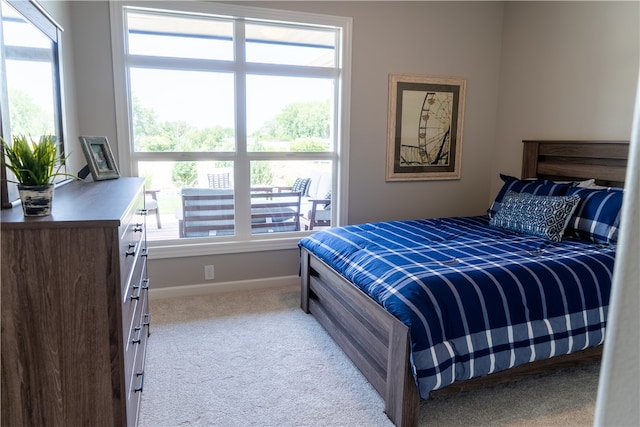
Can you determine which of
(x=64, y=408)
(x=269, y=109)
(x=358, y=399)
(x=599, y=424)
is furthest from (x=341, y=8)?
(x=599, y=424)

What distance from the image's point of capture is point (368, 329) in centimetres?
232

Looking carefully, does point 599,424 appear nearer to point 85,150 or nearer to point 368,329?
point 368,329

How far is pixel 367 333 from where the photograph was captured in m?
2.33

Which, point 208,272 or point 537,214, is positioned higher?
point 537,214

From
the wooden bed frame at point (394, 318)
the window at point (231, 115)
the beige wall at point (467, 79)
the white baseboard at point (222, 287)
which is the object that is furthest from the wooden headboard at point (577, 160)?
the white baseboard at point (222, 287)

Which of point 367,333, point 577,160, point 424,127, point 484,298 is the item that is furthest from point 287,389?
point 577,160

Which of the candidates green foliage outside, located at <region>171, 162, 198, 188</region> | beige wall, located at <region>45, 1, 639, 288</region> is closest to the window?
green foliage outside, located at <region>171, 162, 198, 188</region>

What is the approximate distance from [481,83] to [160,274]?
135 inches

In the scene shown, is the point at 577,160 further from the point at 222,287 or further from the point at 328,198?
the point at 222,287

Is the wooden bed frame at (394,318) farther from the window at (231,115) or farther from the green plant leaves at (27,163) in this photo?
the green plant leaves at (27,163)

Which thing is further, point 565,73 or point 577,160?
point 565,73

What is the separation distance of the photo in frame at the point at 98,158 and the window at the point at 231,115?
67 cm

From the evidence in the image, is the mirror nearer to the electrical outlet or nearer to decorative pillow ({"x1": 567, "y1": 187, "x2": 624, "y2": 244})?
the electrical outlet

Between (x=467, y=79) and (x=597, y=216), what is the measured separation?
6.30ft
